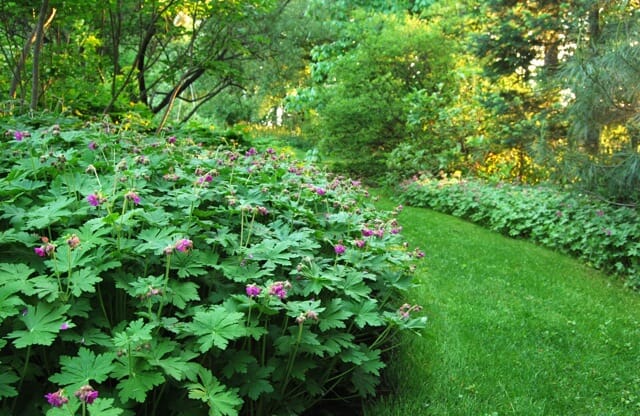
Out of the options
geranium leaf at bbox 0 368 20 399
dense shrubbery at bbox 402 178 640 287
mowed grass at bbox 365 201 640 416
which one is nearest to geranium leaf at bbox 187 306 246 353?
geranium leaf at bbox 0 368 20 399

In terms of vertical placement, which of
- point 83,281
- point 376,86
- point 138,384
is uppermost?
point 376,86

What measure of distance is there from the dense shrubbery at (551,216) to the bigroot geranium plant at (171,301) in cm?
449

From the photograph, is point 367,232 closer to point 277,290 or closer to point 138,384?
point 277,290

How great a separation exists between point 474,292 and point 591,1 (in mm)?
4599

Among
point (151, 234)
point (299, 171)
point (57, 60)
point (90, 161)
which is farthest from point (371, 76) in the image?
point (151, 234)

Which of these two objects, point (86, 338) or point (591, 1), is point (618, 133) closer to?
point (591, 1)

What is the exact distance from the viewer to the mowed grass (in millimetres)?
2547

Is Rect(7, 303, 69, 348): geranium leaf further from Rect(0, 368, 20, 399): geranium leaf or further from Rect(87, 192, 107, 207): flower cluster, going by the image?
Rect(87, 192, 107, 207): flower cluster

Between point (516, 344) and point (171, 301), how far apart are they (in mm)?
2589

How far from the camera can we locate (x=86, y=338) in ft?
5.47

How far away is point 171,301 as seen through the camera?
1.83 metres

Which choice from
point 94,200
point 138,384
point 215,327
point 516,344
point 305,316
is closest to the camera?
point 138,384

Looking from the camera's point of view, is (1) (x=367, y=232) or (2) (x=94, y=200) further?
(1) (x=367, y=232)

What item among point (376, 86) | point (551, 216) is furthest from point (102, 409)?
point (376, 86)
